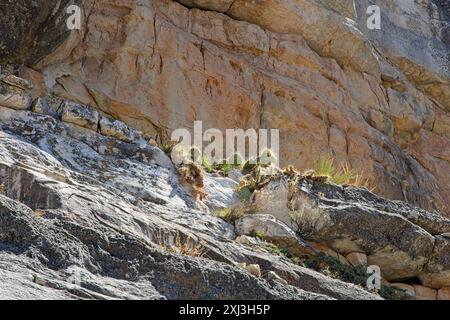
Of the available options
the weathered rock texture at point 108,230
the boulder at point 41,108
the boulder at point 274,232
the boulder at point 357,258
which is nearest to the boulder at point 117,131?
the weathered rock texture at point 108,230

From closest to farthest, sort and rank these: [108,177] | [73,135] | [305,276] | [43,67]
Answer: [305,276], [108,177], [73,135], [43,67]

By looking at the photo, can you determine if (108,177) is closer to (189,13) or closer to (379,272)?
(379,272)

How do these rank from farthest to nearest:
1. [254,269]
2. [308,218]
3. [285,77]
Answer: [285,77] → [308,218] → [254,269]

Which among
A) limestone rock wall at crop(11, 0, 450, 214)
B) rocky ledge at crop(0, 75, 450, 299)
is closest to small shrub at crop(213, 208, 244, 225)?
rocky ledge at crop(0, 75, 450, 299)

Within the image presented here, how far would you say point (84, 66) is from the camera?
1672 centimetres

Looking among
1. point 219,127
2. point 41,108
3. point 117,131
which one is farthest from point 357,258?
point 219,127

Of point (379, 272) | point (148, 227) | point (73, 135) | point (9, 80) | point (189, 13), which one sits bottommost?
point (379, 272)

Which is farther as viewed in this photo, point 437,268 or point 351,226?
point 437,268

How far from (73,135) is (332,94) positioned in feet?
32.1

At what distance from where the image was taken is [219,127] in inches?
Answer: 695

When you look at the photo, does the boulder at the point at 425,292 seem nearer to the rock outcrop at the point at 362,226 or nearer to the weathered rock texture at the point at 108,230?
the rock outcrop at the point at 362,226

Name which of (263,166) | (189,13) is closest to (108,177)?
(263,166)

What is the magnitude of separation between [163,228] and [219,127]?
8.65 metres

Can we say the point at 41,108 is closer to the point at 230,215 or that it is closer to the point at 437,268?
the point at 230,215
